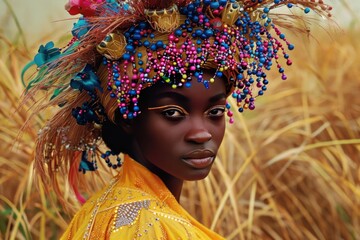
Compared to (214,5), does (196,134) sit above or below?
below

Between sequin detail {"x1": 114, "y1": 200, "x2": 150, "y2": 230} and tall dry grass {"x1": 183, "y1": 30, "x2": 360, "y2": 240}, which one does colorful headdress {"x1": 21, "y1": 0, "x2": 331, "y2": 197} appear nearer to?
sequin detail {"x1": 114, "y1": 200, "x2": 150, "y2": 230}

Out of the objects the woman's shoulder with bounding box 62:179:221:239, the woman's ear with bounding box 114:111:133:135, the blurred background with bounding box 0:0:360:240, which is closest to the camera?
the woman's shoulder with bounding box 62:179:221:239

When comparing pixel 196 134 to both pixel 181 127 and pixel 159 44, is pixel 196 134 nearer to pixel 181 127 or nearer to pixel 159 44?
pixel 181 127

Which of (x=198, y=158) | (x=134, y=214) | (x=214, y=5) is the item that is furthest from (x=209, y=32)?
(x=134, y=214)

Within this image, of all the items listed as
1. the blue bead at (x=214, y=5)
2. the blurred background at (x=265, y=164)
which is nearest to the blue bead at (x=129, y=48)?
the blue bead at (x=214, y=5)

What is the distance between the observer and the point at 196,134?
82.7 inches

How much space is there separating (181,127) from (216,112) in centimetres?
13

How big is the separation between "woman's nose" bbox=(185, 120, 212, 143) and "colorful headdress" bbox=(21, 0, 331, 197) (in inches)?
4.3

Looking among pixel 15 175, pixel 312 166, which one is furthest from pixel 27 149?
pixel 312 166

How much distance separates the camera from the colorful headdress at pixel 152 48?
2.10 m

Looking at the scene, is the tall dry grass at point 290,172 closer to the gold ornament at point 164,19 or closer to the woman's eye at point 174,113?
the woman's eye at point 174,113

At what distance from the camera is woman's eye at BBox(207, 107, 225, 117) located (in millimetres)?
2171

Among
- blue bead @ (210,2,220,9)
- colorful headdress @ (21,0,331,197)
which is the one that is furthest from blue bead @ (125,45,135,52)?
blue bead @ (210,2,220,9)

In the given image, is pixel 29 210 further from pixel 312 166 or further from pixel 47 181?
pixel 312 166
